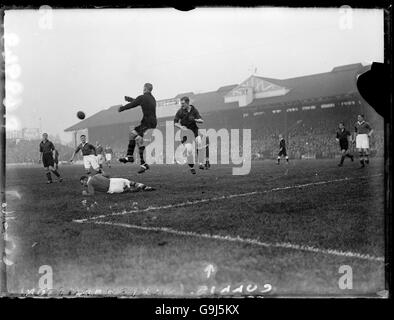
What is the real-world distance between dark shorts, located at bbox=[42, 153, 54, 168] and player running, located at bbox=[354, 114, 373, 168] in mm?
2411

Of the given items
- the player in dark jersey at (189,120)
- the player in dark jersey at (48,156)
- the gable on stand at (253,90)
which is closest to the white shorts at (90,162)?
the player in dark jersey at (48,156)

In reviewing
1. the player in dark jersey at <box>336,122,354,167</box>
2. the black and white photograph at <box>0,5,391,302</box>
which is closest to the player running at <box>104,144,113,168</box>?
the black and white photograph at <box>0,5,391,302</box>

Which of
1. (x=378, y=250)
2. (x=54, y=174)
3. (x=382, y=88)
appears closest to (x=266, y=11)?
(x=382, y=88)

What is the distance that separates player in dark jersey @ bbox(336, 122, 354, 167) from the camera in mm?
2846

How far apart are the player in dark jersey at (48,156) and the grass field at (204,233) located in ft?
0.24

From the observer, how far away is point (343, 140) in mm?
2953

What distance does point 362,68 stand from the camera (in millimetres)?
2646

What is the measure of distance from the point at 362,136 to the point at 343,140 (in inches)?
12.4

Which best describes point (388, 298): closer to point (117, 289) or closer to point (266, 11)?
point (117, 289)

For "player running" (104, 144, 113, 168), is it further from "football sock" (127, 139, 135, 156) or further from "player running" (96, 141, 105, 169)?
"football sock" (127, 139, 135, 156)

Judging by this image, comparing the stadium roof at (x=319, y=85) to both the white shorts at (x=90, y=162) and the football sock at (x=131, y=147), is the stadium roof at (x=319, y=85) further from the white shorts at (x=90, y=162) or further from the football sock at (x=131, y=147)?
the white shorts at (x=90, y=162)

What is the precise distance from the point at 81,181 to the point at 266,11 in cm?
199

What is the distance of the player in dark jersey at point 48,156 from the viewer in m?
2.89

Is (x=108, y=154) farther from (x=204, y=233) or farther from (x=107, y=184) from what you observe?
(x=204, y=233)
